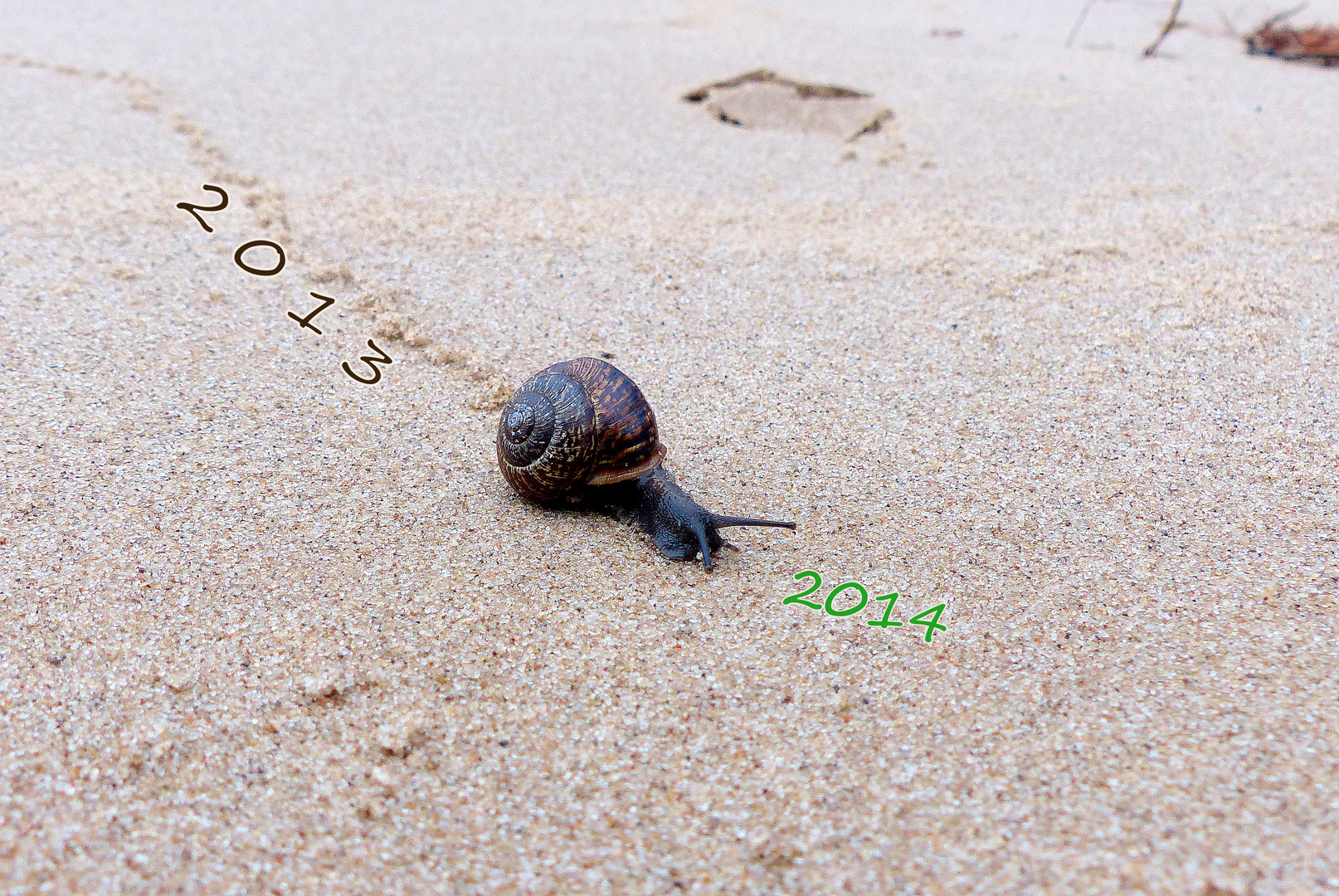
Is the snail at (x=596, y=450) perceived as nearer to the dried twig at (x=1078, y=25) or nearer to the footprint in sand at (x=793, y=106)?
the footprint in sand at (x=793, y=106)

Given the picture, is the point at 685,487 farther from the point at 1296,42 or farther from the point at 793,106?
the point at 1296,42

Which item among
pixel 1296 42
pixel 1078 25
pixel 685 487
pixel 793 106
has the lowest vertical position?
pixel 685 487

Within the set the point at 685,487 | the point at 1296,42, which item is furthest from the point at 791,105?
the point at 1296,42

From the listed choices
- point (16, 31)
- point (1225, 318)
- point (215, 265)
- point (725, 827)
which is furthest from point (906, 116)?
point (16, 31)

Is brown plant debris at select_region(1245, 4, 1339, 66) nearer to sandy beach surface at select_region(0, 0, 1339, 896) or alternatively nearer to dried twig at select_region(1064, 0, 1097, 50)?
dried twig at select_region(1064, 0, 1097, 50)

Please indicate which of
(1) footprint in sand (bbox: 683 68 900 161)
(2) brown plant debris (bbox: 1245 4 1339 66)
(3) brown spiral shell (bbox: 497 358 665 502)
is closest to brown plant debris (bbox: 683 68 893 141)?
(1) footprint in sand (bbox: 683 68 900 161)

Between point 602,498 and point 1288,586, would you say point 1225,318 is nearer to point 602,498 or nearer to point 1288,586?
point 1288,586
